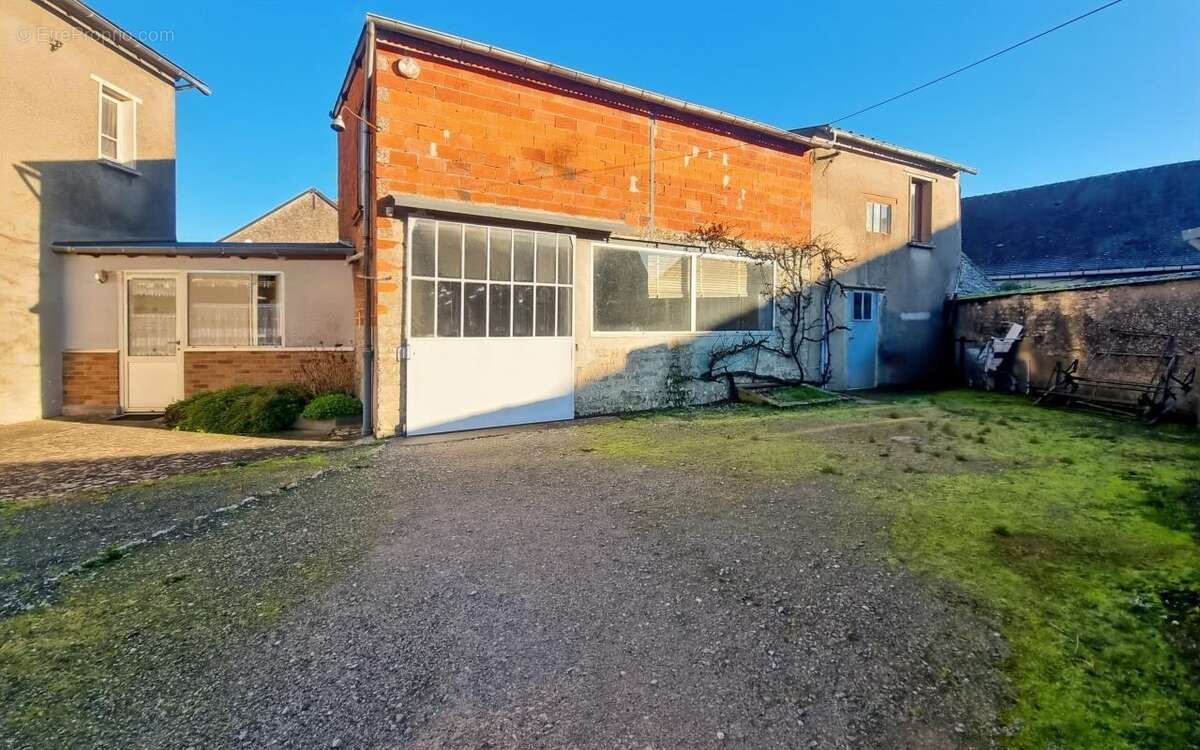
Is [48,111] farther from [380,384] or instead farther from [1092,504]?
[1092,504]

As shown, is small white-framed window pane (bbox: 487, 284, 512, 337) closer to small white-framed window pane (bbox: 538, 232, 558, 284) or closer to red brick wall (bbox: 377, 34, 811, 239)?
small white-framed window pane (bbox: 538, 232, 558, 284)

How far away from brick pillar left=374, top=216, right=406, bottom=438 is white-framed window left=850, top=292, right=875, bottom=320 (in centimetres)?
882

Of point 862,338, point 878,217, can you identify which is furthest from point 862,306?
point 878,217

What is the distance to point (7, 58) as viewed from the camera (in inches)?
308

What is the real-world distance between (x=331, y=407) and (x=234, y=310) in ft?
10.2

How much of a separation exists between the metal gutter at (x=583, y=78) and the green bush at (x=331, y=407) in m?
4.89

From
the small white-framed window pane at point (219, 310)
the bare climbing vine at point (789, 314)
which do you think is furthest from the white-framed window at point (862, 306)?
the small white-framed window pane at point (219, 310)

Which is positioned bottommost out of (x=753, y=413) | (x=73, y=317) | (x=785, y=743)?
(x=785, y=743)

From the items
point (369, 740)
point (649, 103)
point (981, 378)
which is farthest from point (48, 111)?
point (981, 378)

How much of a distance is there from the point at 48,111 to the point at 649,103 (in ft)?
31.3

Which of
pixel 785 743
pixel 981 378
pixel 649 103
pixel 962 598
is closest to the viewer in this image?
pixel 785 743

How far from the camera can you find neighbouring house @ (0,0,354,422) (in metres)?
8.12

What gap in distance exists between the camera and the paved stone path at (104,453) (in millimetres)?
4938

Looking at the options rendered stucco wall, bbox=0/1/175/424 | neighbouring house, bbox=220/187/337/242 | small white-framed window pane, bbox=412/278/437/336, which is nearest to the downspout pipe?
small white-framed window pane, bbox=412/278/437/336
